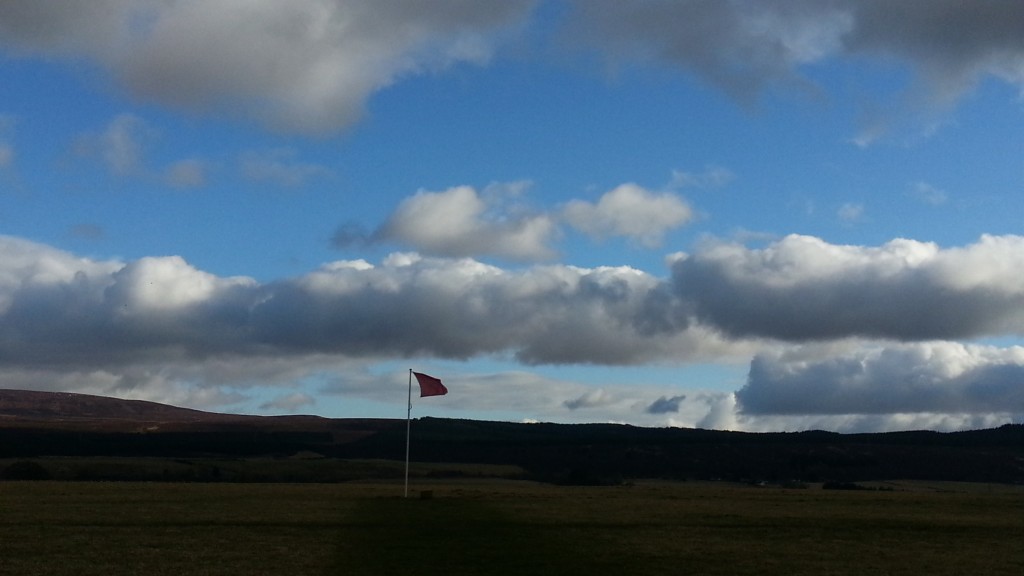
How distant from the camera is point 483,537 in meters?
32.3

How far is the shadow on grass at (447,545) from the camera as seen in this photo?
2473 cm

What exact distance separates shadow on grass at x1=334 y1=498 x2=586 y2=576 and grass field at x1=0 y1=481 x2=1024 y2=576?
0.07m

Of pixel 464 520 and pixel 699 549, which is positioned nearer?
pixel 699 549

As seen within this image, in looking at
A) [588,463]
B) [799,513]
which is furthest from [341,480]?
[799,513]

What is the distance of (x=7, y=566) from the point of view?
24.2 metres

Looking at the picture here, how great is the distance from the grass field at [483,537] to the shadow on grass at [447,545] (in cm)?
7

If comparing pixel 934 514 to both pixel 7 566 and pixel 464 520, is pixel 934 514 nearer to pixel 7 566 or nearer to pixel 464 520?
pixel 464 520

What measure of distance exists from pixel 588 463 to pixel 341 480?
211 feet

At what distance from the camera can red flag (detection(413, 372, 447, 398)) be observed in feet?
170

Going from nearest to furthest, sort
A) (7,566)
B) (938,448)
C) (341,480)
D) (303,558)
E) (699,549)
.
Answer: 1. (7,566)
2. (303,558)
3. (699,549)
4. (341,480)
5. (938,448)

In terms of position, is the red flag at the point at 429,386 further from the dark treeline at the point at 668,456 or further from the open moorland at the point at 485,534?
the dark treeline at the point at 668,456

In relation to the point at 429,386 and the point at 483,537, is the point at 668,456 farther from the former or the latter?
the point at 483,537

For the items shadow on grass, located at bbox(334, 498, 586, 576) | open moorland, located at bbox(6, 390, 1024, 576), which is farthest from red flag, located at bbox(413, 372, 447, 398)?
shadow on grass, located at bbox(334, 498, 586, 576)

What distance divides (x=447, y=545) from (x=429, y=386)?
22.7 metres
